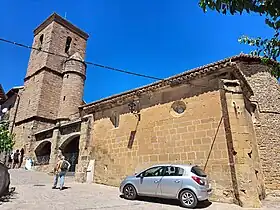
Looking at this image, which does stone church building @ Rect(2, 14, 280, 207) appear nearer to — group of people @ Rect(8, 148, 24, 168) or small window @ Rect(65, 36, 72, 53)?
group of people @ Rect(8, 148, 24, 168)

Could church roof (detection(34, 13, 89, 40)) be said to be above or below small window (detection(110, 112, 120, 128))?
above

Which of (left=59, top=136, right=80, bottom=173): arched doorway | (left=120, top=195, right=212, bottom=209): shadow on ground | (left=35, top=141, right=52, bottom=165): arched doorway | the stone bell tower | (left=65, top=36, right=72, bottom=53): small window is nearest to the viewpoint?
(left=120, top=195, right=212, bottom=209): shadow on ground

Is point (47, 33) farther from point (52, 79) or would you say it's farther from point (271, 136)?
point (271, 136)

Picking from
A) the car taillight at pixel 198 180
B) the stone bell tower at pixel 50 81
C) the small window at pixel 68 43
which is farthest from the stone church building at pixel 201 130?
the small window at pixel 68 43

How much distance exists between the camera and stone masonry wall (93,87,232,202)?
943 centimetres

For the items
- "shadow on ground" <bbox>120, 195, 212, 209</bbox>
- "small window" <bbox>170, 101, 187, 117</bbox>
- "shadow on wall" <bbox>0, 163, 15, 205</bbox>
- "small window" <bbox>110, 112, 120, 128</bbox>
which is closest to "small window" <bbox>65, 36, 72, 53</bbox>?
"small window" <bbox>110, 112, 120, 128</bbox>

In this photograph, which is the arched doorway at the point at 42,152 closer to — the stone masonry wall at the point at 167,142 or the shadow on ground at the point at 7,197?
the stone masonry wall at the point at 167,142

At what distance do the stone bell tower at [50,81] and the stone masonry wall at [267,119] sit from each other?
21.3 m

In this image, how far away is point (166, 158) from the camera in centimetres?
1088

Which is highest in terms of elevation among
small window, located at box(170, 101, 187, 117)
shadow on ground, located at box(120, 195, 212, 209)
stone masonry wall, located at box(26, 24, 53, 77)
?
stone masonry wall, located at box(26, 24, 53, 77)

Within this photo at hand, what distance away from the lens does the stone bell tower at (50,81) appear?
3027 centimetres

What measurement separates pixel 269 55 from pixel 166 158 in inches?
288

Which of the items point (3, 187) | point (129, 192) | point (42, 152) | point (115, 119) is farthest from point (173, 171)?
point (42, 152)

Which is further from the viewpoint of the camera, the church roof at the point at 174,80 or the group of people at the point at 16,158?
the group of people at the point at 16,158
